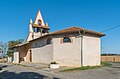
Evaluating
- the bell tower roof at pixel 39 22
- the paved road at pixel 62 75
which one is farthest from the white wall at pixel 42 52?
the paved road at pixel 62 75

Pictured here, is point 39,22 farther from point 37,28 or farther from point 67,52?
point 67,52

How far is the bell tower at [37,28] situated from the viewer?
2938cm

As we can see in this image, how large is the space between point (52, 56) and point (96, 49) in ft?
19.2

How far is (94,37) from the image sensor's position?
762 inches

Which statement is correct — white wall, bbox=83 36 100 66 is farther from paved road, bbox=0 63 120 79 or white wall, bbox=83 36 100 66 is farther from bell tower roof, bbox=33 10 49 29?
bell tower roof, bbox=33 10 49 29

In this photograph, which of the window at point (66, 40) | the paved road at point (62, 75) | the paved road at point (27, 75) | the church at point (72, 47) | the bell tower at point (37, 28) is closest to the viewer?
the paved road at point (62, 75)

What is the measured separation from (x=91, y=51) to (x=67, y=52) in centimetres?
306

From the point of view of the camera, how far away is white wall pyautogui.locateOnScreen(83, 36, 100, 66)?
17703 millimetres

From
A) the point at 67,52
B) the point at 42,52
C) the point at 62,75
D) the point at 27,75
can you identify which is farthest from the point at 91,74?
the point at 42,52

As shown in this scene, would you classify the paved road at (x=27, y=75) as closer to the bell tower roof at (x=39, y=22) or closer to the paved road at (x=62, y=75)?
the paved road at (x=62, y=75)

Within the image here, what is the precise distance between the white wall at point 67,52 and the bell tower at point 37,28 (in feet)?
35.0

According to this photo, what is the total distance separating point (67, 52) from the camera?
18156mm

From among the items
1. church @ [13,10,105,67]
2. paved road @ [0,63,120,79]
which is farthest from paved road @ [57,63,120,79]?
church @ [13,10,105,67]

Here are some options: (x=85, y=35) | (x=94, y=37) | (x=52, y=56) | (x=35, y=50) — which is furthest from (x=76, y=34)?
(x=35, y=50)
